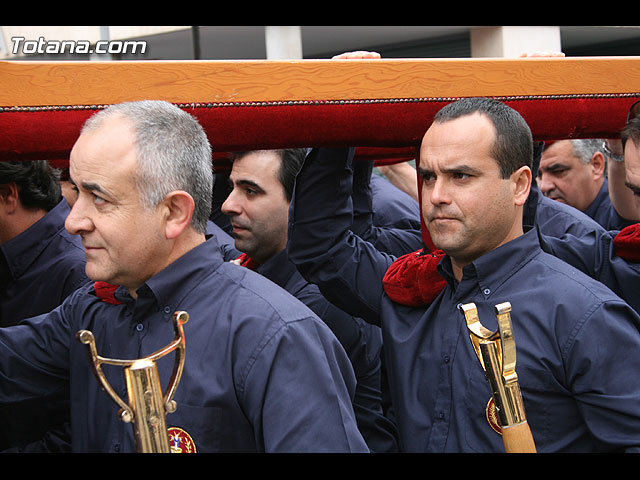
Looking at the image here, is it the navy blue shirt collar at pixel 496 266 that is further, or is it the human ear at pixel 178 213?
the navy blue shirt collar at pixel 496 266

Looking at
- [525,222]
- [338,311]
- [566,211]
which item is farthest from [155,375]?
[566,211]

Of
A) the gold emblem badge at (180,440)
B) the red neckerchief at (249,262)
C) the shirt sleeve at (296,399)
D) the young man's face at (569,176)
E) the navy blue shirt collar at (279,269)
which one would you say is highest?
the shirt sleeve at (296,399)

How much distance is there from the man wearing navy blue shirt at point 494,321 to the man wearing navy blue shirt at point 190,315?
0.36 metres

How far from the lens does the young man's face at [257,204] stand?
3082 millimetres

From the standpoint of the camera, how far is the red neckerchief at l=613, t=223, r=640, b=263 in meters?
2.61

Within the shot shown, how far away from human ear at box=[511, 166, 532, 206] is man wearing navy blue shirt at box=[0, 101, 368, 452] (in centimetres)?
75

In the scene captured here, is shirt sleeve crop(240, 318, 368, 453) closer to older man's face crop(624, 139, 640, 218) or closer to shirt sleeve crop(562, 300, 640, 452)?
shirt sleeve crop(562, 300, 640, 452)

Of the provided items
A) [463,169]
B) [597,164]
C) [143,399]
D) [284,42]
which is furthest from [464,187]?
[284,42]

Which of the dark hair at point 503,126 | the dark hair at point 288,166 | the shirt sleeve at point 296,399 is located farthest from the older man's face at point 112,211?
the dark hair at point 288,166

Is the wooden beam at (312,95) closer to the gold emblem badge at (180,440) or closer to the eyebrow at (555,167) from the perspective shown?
the gold emblem badge at (180,440)

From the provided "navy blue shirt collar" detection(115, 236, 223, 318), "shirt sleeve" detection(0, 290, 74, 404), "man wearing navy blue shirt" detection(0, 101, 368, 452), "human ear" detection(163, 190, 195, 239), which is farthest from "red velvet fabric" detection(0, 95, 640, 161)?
"shirt sleeve" detection(0, 290, 74, 404)

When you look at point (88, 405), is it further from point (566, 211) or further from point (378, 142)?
point (566, 211)

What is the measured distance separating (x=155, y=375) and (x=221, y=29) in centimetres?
1141

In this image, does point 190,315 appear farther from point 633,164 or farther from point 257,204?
point 633,164
